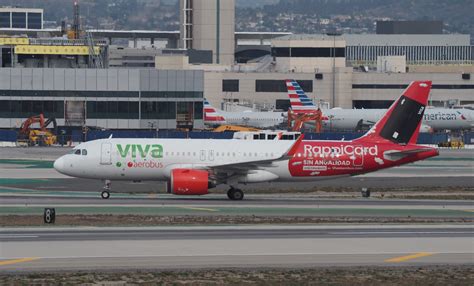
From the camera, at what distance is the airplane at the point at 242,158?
68938mm

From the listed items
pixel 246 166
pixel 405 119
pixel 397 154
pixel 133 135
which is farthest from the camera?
pixel 133 135

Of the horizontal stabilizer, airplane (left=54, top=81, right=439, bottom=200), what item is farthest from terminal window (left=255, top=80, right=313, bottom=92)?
the horizontal stabilizer

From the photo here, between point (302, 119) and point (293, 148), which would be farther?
point (302, 119)

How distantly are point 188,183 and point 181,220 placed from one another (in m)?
11.1

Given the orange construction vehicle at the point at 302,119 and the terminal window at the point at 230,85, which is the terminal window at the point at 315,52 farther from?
the orange construction vehicle at the point at 302,119

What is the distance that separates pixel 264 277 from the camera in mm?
39625

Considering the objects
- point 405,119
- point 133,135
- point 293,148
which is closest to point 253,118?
point 133,135

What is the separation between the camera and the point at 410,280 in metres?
39.7

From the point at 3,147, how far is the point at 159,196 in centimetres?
5013

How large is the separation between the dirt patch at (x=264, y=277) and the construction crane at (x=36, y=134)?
86.4 meters

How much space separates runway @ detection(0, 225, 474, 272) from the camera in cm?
4219

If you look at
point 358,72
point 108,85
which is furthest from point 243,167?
point 358,72

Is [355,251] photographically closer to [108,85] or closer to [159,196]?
[159,196]

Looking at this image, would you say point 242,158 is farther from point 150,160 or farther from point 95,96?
point 95,96
